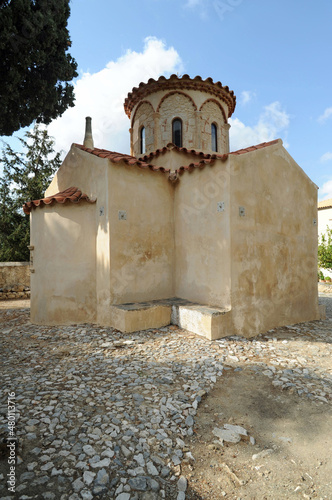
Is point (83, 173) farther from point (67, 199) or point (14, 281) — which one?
point (14, 281)

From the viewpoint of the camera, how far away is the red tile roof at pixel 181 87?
10.2m

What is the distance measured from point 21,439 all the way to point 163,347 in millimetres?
3021

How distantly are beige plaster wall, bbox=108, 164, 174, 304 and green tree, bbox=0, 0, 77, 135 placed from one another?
4321 millimetres

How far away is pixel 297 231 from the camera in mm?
7797

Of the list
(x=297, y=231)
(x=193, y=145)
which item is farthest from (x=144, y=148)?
(x=297, y=231)

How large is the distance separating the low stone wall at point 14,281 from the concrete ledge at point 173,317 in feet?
30.5

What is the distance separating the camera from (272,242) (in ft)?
22.9

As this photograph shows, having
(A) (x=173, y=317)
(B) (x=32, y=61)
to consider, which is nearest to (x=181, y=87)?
(B) (x=32, y=61)

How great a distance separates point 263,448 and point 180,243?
17.2 ft

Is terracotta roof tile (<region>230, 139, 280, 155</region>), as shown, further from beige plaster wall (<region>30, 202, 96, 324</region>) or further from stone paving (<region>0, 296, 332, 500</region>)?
stone paving (<region>0, 296, 332, 500</region>)

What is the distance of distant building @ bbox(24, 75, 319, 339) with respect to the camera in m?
6.25

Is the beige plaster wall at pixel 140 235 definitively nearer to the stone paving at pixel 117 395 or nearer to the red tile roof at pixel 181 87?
the stone paving at pixel 117 395

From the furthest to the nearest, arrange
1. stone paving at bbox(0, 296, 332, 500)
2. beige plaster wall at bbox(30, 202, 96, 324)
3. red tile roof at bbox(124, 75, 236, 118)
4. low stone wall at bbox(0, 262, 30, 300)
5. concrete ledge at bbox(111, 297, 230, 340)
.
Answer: low stone wall at bbox(0, 262, 30, 300)
red tile roof at bbox(124, 75, 236, 118)
beige plaster wall at bbox(30, 202, 96, 324)
concrete ledge at bbox(111, 297, 230, 340)
stone paving at bbox(0, 296, 332, 500)

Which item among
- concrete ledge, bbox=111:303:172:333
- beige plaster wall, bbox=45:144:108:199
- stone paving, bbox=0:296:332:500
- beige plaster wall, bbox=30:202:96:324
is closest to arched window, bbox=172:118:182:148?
beige plaster wall, bbox=45:144:108:199
